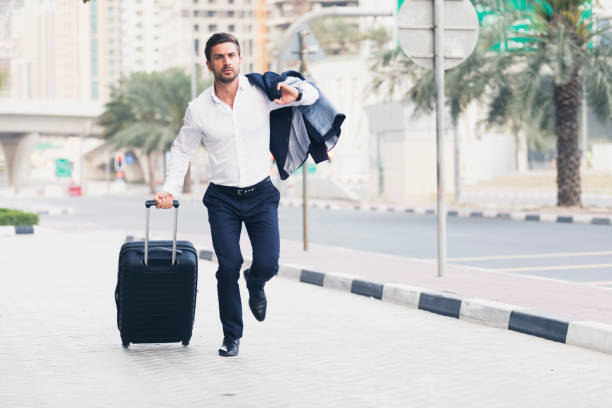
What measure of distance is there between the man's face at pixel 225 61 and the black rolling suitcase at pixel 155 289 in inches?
34.0

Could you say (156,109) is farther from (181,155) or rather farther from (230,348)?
(230,348)

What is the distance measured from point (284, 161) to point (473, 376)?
1819mm

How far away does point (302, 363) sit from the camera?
6762 millimetres

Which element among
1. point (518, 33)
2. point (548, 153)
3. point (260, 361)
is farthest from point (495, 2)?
point (548, 153)

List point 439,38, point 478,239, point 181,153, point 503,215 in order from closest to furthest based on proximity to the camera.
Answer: point 181,153
point 439,38
point 478,239
point 503,215

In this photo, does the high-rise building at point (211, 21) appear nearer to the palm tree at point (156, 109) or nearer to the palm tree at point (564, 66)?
the palm tree at point (156, 109)

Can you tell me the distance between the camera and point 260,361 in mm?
6832

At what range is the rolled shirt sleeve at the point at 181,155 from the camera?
697 centimetres

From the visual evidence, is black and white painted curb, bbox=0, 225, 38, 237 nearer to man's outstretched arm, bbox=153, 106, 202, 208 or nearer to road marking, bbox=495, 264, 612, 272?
road marking, bbox=495, 264, 612, 272

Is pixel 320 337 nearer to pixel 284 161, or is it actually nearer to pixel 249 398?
→ pixel 284 161

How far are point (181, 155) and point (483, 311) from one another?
9.39 ft

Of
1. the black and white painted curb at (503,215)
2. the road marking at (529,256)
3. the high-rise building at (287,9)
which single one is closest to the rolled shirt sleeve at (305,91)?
the road marking at (529,256)

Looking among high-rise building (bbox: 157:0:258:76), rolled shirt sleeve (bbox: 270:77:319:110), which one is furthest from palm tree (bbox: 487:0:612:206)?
high-rise building (bbox: 157:0:258:76)

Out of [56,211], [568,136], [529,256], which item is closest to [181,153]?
[529,256]
